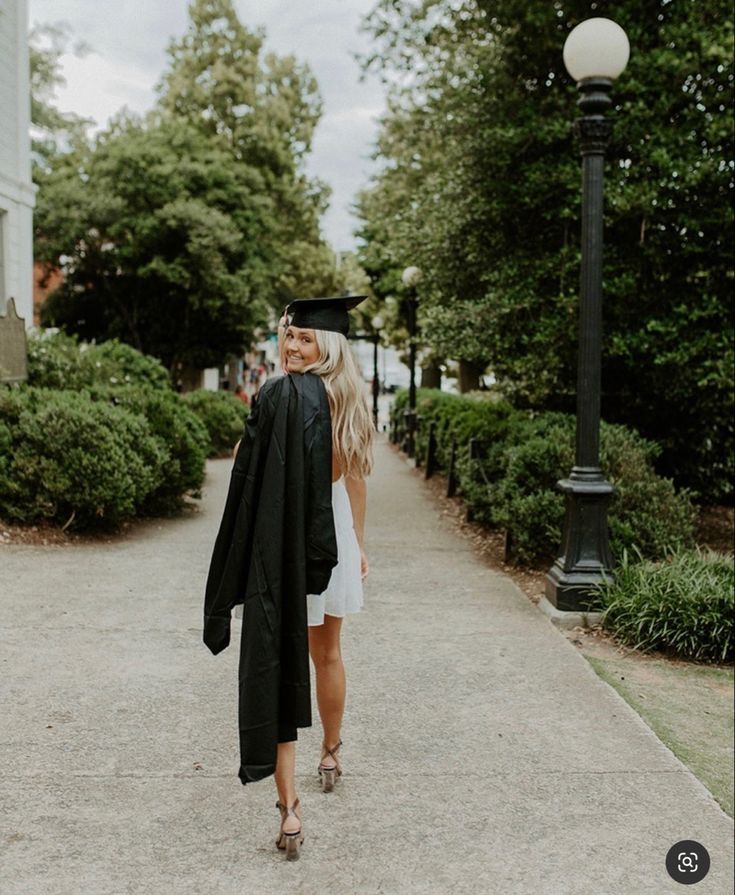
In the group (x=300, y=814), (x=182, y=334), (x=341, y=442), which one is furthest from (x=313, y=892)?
(x=182, y=334)

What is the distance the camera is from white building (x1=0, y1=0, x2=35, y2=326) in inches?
494

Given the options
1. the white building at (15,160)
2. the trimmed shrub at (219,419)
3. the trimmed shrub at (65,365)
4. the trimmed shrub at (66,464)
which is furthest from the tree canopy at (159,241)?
the trimmed shrub at (66,464)

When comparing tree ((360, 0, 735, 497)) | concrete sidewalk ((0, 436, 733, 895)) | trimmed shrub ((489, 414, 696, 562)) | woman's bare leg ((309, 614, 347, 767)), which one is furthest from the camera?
tree ((360, 0, 735, 497))

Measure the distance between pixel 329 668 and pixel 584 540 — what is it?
11.4ft

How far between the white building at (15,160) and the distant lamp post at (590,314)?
8.52 meters

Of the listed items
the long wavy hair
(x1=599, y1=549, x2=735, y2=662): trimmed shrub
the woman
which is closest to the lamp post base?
(x1=599, y1=549, x2=735, y2=662): trimmed shrub

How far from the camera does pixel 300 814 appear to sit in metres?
3.42

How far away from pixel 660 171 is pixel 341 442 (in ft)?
23.5

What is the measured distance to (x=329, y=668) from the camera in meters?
3.56

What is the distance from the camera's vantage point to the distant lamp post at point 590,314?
21.4ft

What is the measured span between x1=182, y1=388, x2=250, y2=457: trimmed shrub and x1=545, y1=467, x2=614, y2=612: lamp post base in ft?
40.7

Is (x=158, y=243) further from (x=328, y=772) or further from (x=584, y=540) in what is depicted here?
(x=328, y=772)
